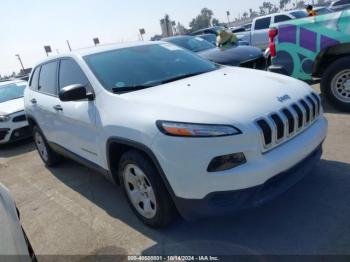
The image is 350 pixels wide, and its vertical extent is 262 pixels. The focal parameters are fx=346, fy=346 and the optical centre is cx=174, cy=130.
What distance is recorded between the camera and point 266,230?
3.06m

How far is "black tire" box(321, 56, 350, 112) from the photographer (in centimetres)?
531

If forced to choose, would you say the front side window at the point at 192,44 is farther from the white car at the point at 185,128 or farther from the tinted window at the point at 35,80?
the white car at the point at 185,128

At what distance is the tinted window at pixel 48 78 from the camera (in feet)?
15.6

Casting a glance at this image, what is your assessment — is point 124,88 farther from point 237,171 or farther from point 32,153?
point 32,153

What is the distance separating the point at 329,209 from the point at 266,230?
640 millimetres

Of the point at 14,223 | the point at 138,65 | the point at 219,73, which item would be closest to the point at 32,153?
the point at 138,65

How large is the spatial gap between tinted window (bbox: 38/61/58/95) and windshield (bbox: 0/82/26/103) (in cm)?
441

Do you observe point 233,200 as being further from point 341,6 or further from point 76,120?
point 341,6

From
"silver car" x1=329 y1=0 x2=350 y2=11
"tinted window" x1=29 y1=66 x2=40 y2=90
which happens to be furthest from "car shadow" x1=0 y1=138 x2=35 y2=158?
"silver car" x1=329 y1=0 x2=350 y2=11

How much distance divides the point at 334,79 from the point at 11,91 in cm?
810

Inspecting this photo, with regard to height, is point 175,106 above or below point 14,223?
above

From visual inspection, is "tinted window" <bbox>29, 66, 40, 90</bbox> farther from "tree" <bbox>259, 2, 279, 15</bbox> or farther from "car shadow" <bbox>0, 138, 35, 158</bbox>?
"tree" <bbox>259, 2, 279, 15</bbox>

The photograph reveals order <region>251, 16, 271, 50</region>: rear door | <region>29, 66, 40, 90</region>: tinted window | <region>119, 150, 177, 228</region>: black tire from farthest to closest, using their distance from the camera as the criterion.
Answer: <region>251, 16, 271, 50</region>: rear door → <region>29, 66, 40, 90</region>: tinted window → <region>119, 150, 177, 228</region>: black tire

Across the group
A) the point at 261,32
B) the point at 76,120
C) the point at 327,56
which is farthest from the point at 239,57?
the point at 261,32
